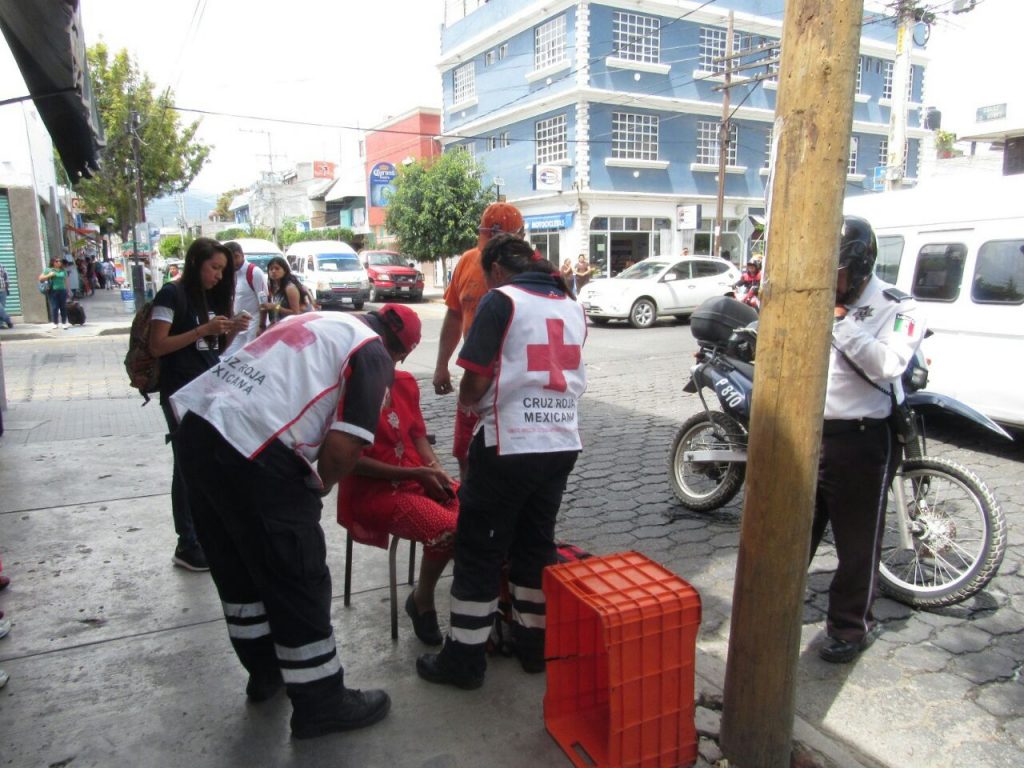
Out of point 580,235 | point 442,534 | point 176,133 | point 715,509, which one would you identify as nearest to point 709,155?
point 580,235

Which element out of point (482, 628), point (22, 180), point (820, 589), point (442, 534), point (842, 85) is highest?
point (22, 180)

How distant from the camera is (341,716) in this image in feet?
8.32

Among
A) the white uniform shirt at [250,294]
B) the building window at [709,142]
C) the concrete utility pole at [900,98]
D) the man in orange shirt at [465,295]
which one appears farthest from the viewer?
the building window at [709,142]

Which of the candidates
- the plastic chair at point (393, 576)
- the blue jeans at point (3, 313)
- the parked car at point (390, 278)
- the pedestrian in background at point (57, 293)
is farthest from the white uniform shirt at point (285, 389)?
the parked car at point (390, 278)

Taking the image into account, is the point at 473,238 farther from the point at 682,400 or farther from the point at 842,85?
the point at 842,85

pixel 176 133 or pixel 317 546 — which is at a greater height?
pixel 176 133

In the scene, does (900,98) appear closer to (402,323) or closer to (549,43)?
(549,43)

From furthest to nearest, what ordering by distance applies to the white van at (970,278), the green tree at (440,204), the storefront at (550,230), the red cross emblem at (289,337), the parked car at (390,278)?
the green tree at (440,204) < the storefront at (550,230) < the parked car at (390,278) < the white van at (970,278) < the red cross emblem at (289,337)

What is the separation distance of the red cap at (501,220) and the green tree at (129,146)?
23.4 metres

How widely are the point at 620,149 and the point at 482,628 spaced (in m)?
26.3

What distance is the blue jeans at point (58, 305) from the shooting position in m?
17.2

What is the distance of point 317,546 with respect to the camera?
244cm

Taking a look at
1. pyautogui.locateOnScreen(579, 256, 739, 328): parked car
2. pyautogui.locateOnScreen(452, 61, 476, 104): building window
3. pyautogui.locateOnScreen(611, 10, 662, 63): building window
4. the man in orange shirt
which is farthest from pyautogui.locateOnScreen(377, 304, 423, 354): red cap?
pyautogui.locateOnScreen(452, 61, 476, 104): building window

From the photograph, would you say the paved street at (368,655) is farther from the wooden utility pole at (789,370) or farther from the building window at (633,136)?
the building window at (633,136)
